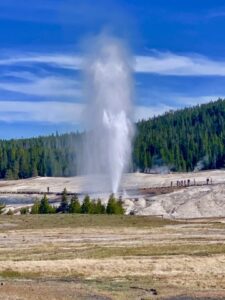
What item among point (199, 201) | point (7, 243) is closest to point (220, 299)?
point (7, 243)

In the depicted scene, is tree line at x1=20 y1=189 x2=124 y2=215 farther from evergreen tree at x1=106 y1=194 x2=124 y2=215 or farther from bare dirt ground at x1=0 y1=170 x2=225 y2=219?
bare dirt ground at x1=0 y1=170 x2=225 y2=219

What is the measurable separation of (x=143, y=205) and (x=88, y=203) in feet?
44.2

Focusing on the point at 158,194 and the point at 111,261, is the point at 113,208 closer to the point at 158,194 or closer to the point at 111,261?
the point at 158,194

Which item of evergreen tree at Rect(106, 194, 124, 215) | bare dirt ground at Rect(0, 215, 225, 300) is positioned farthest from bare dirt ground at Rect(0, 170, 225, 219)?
bare dirt ground at Rect(0, 215, 225, 300)

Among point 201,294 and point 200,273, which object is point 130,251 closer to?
point 200,273

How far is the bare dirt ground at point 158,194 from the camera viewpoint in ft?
367

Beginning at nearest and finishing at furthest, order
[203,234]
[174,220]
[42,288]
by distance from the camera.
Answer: [42,288] → [203,234] → [174,220]

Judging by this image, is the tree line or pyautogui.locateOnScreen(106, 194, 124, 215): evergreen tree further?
the tree line

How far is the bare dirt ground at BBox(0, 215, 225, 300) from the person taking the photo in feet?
122

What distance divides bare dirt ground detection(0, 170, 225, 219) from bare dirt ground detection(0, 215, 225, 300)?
21996 mm

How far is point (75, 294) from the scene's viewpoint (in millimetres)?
35844

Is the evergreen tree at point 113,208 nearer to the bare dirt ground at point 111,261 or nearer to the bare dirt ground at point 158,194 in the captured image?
the bare dirt ground at point 158,194

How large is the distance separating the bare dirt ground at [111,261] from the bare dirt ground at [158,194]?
2200cm

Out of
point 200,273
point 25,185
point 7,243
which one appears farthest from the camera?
point 25,185
